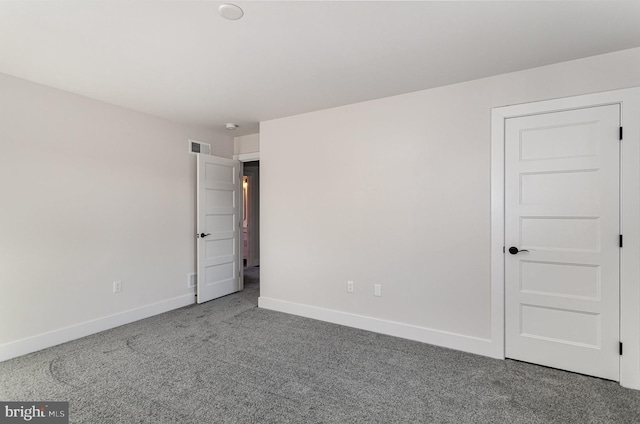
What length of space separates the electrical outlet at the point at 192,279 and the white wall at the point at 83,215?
0.06 m

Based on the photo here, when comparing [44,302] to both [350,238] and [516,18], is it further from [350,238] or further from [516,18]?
[516,18]

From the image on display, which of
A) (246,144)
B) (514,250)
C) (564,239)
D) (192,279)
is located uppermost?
(246,144)

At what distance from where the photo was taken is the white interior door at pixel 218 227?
427cm

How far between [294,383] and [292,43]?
255cm

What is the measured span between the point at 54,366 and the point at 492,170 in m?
4.18

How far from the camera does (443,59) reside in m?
2.44

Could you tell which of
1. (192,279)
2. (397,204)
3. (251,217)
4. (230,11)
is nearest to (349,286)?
(397,204)

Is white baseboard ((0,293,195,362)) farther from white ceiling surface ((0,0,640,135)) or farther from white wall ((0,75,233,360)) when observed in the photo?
white ceiling surface ((0,0,640,135))

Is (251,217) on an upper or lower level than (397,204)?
lower

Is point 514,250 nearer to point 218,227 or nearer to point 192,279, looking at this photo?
point 218,227

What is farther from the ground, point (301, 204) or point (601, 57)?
point (601, 57)

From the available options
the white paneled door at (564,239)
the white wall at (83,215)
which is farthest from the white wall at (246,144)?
the white paneled door at (564,239)

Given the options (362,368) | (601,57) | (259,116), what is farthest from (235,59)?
(601,57)

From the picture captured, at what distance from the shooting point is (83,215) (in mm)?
3217
